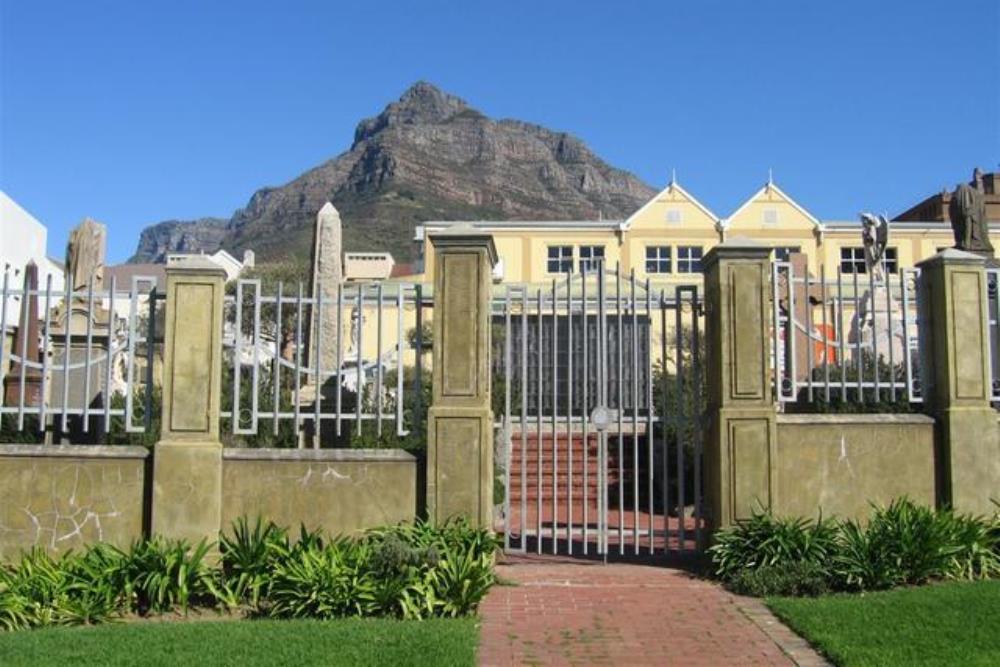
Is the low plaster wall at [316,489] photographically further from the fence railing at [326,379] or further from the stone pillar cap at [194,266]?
the stone pillar cap at [194,266]

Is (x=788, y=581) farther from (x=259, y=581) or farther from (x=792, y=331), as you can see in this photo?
(x=259, y=581)

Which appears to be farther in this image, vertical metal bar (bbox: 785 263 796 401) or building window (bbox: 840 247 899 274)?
building window (bbox: 840 247 899 274)

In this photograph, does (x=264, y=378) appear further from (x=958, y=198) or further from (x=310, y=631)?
(x=958, y=198)

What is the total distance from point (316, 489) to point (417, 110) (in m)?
176

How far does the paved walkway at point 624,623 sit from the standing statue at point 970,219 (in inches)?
272

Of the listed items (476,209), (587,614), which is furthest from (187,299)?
(476,209)

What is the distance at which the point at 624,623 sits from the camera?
779 cm

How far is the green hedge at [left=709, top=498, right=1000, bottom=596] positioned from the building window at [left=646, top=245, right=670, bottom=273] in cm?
4087

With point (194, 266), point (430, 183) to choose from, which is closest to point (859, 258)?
point (194, 266)

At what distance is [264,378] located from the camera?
51.7ft

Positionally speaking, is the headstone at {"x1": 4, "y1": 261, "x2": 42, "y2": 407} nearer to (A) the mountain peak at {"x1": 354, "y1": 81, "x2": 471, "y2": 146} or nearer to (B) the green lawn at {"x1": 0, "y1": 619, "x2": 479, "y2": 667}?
(B) the green lawn at {"x1": 0, "y1": 619, "x2": 479, "y2": 667}

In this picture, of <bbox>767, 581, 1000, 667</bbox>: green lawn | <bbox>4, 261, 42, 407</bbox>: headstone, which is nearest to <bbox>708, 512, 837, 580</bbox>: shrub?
<bbox>767, 581, 1000, 667</bbox>: green lawn

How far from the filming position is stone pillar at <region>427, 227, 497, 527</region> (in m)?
9.34

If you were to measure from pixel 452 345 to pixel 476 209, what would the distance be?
127313mm
